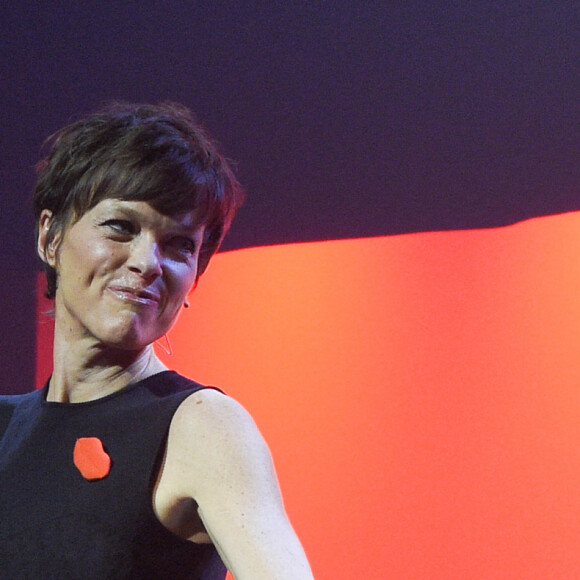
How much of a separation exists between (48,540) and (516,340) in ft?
3.47

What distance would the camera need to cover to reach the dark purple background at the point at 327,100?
1.81 metres

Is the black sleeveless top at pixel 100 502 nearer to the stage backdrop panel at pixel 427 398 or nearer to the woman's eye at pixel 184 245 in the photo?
the woman's eye at pixel 184 245

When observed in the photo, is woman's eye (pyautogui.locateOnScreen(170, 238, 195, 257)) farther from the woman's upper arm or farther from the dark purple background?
the dark purple background

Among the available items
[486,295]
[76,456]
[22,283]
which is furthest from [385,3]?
[76,456]

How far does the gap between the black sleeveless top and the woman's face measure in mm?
77

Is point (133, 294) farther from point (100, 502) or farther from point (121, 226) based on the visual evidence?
point (100, 502)

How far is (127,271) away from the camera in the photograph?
1042mm

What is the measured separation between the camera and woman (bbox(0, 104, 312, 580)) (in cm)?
88

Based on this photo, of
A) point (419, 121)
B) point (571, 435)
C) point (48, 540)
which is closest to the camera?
point (48, 540)

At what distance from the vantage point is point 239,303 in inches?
76.5

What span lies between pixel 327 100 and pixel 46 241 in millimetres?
1006

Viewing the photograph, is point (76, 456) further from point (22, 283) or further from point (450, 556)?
point (22, 283)

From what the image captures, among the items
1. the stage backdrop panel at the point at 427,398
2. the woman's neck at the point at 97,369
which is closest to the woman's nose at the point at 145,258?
the woman's neck at the point at 97,369

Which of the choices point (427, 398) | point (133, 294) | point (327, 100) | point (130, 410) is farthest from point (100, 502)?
point (327, 100)
